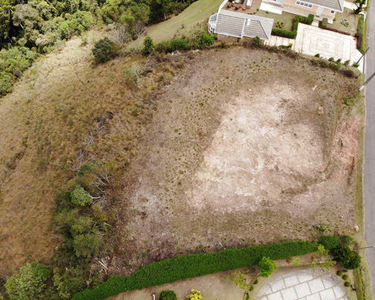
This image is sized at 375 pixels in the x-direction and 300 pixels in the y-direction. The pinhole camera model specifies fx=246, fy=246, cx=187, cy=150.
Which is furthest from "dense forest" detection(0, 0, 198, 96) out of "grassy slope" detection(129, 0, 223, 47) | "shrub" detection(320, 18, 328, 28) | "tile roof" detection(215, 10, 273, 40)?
"shrub" detection(320, 18, 328, 28)

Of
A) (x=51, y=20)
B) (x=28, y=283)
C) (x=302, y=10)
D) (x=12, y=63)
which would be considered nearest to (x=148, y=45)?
(x=51, y=20)

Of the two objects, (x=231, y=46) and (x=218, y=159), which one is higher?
(x=231, y=46)

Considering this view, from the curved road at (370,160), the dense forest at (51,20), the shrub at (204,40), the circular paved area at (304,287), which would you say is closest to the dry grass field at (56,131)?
the shrub at (204,40)

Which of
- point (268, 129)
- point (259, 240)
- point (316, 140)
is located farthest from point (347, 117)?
point (259, 240)

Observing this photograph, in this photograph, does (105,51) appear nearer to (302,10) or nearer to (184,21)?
(184,21)

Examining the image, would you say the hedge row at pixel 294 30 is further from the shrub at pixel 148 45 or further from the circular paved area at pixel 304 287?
the circular paved area at pixel 304 287

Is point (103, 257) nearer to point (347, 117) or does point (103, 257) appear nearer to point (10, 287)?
point (10, 287)

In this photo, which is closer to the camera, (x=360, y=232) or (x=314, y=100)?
(x=360, y=232)
